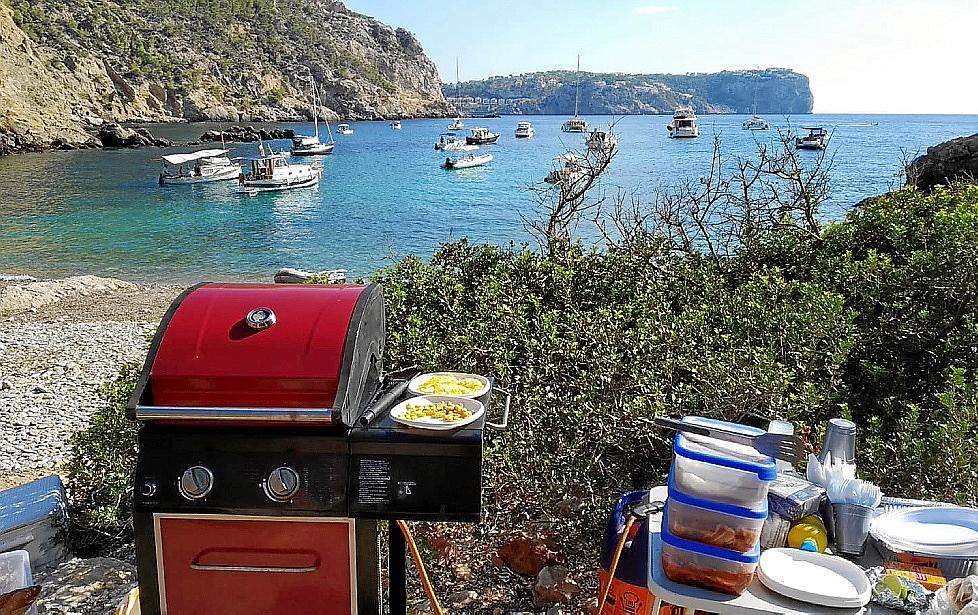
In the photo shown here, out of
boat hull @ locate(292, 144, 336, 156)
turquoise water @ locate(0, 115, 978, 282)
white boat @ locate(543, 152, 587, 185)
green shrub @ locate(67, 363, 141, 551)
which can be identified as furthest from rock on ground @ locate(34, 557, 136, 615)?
boat hull @ locate(292, 144, 336, 156)

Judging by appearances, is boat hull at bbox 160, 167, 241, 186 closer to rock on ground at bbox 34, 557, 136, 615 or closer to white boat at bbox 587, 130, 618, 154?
white boat at bbox 587, 130, 618, 154

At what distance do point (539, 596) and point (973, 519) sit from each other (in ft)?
6.02

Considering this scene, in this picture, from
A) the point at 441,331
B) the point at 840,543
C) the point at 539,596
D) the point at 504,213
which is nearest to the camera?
the point at 840,543

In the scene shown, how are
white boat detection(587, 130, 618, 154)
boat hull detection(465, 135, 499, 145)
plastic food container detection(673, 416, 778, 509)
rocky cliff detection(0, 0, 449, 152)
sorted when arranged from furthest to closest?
boat hull detection(465, 135, 499, 145), rocky cliff detection(0, 0, 449, 152), white boat detection(587, 130, 618, 154), plastic food container detection(673, 416, 778, 509)

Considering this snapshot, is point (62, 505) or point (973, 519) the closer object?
point (973, 519)

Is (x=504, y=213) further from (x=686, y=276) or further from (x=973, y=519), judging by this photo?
(x=973, y=519)

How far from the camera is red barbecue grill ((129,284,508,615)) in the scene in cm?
228

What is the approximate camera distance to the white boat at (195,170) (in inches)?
1463

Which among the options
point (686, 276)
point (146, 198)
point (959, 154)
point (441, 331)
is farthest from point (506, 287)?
point (146, 198)

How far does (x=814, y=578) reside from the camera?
74.5 inches

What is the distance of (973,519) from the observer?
7.37ft

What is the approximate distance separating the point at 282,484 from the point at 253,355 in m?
0.42

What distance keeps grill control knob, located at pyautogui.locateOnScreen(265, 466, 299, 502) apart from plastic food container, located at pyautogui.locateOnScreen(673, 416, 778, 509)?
118 cm

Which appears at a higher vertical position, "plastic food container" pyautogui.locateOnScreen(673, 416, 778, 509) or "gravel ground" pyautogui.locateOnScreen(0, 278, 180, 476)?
"plastic food container" pyautogui.locateOnScreen(673, 416, 778, 509)
